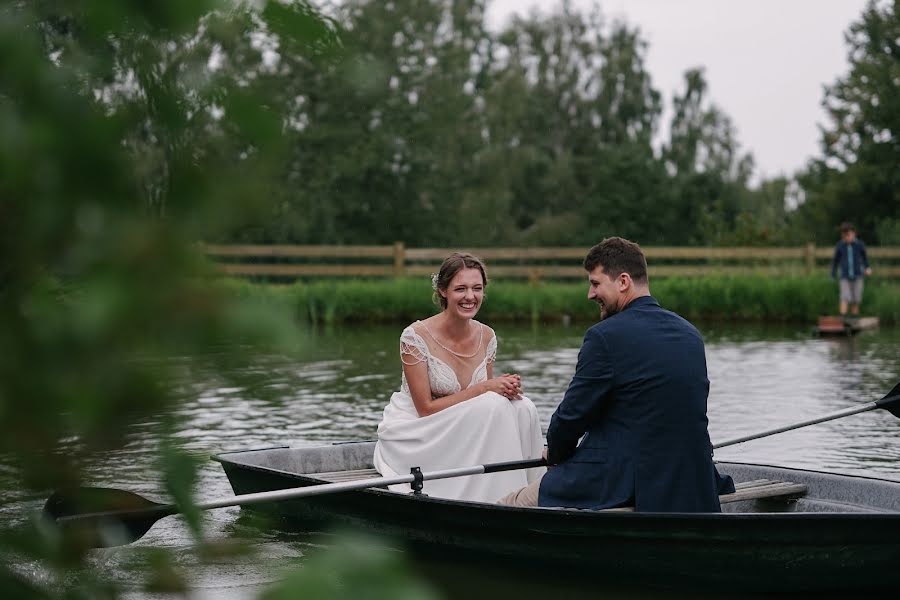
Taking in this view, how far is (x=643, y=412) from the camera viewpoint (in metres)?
4.70

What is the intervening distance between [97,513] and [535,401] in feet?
34.0

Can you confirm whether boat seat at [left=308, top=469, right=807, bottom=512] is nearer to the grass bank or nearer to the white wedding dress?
the white wedding dress

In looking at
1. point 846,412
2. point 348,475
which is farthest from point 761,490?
point 348,475

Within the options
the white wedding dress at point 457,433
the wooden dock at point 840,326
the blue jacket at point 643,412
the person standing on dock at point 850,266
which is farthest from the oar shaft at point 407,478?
the person standing on dock at point 850,266

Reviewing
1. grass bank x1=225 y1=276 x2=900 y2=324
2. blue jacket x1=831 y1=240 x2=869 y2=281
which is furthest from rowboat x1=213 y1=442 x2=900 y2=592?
grass bank x1=225 y1=276 x2=900 y2=324

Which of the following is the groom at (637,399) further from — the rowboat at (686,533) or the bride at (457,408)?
the bride at (457,408)

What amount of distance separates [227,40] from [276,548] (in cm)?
40

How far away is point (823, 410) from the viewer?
420 inches

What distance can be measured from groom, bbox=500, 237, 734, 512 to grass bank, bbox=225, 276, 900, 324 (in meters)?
15.8

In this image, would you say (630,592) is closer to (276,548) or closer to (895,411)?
(895,411)

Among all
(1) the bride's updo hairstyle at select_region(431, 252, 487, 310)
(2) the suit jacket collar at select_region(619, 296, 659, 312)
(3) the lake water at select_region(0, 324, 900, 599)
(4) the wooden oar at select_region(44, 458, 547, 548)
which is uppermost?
(1) the bride's updo hairstyle at select_region(431, 252, 487, 310)

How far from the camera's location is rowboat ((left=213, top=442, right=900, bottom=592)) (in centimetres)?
478

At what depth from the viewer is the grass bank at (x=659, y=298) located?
20.9 m

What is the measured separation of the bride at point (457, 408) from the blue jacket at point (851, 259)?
13515 millimetres
